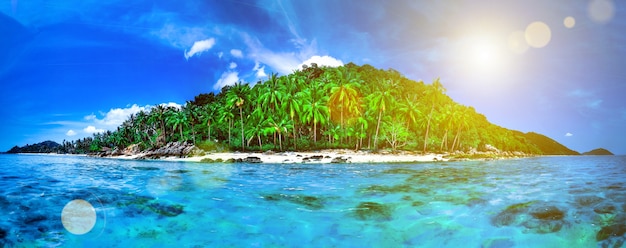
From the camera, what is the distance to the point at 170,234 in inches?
279

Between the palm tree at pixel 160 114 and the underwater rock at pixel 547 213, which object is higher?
the palm tree at pixel 160 114

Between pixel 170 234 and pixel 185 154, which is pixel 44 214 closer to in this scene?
pixel 170 234

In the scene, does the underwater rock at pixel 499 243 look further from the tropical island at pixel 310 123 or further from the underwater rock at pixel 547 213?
the tropical island at pixel 310 123

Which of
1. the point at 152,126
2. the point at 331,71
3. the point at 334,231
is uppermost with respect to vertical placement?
the point at 331,71

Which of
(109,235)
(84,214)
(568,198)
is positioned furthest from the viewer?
(568,198)

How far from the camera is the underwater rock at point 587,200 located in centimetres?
887

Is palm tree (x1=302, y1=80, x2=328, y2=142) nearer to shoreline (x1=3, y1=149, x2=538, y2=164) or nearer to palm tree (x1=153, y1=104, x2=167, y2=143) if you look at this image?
shoreline (x1=3, y1=149, x2=538, y2=164)

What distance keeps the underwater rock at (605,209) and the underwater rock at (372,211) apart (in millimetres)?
5120

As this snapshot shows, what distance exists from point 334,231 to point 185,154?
43174 mm

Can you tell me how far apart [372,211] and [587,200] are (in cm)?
627

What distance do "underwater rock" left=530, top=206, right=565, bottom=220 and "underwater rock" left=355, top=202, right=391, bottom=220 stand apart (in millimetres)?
3557

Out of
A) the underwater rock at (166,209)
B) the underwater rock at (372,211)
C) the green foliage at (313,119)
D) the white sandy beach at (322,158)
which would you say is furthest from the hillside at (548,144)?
the underwater rock at (166,209)

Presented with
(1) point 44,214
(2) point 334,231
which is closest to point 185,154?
(1) point 44,214

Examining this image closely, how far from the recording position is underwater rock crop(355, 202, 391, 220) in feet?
27.2
